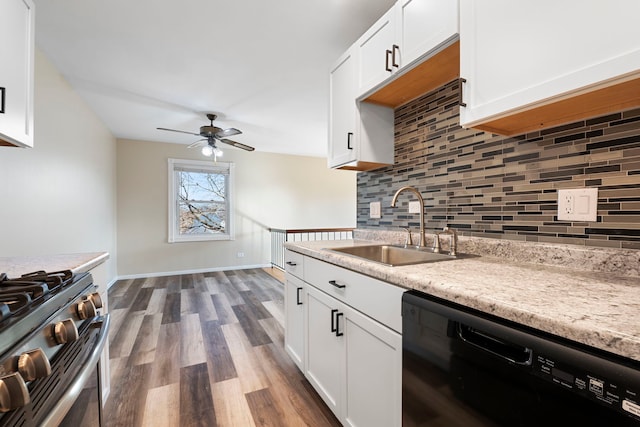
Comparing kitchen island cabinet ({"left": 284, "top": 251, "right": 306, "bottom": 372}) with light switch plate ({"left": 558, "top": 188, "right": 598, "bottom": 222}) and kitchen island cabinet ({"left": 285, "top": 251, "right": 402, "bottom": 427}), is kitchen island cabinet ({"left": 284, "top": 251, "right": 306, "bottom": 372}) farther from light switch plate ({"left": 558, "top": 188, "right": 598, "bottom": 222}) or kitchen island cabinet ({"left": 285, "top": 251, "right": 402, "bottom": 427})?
light switch plate ({"left": 558, "top": 188, "right": 598, "bottom": 222})

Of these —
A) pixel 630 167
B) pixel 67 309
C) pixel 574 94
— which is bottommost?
pixel 67 309

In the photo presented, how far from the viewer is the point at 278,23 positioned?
1957 mm

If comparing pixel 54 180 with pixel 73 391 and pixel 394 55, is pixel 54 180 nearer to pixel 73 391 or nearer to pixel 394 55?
pixel 73 391

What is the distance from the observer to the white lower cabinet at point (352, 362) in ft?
3.34

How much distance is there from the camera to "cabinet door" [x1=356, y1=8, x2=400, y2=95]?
57.0 inches

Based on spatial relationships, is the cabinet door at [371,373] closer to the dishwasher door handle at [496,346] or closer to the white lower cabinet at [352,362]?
the white lower cabinet at [352,362]

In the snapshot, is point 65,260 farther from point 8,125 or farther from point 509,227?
point 509,227

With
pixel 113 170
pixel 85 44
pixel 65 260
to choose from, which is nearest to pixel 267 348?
pixel 65 260

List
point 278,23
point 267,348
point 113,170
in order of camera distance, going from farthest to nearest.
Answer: point 113,170 → point 267,348 → point 278,23

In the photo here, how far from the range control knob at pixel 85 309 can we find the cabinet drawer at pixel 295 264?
106 cm

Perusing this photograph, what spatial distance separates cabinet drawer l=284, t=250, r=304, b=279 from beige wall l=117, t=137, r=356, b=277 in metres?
3.84

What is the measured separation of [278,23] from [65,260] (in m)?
1.97

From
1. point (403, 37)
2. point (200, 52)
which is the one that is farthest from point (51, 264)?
point (403, 37)

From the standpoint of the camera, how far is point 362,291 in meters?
1.17
